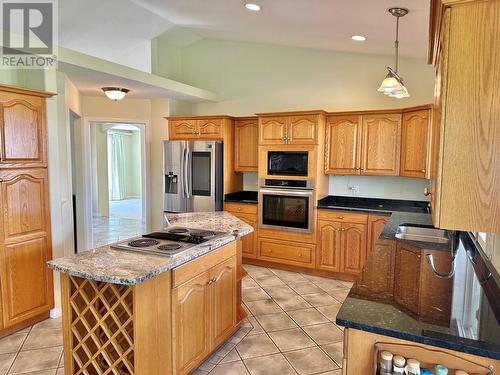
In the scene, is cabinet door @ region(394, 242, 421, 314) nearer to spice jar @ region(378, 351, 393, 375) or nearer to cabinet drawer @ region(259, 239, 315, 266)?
spice jar @ region(378, 351, 393, 375)

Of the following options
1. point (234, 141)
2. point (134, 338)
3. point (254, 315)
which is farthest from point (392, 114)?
point (134, 338)

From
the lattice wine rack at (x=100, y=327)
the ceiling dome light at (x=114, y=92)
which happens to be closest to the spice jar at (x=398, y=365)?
the lattice wine rack at (x=100, y=327)

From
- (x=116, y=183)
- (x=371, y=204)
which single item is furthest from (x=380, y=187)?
(x=116, y=183)

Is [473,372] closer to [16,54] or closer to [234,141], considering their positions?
[16,54]

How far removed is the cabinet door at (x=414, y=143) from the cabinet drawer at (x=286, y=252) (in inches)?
59.1

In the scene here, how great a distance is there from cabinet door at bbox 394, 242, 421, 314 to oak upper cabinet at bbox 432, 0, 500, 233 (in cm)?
47

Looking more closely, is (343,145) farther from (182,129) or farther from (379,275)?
(379,275)

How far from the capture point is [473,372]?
1.17 m

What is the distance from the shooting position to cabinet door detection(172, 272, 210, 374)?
7.13 ft

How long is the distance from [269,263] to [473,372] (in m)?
3.76

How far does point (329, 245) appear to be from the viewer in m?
4.45

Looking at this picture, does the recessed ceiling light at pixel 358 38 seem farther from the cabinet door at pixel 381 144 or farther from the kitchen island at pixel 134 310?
the kitchen island at pixel 134 310

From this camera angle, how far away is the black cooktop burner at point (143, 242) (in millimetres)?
2342

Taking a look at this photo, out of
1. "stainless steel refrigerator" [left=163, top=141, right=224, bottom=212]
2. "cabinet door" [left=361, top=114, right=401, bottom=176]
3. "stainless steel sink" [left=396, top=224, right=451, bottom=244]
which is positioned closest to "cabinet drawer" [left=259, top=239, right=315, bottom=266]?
"stainless steel refrigerator" [left=163, top=141, right=224, bottom=212]
